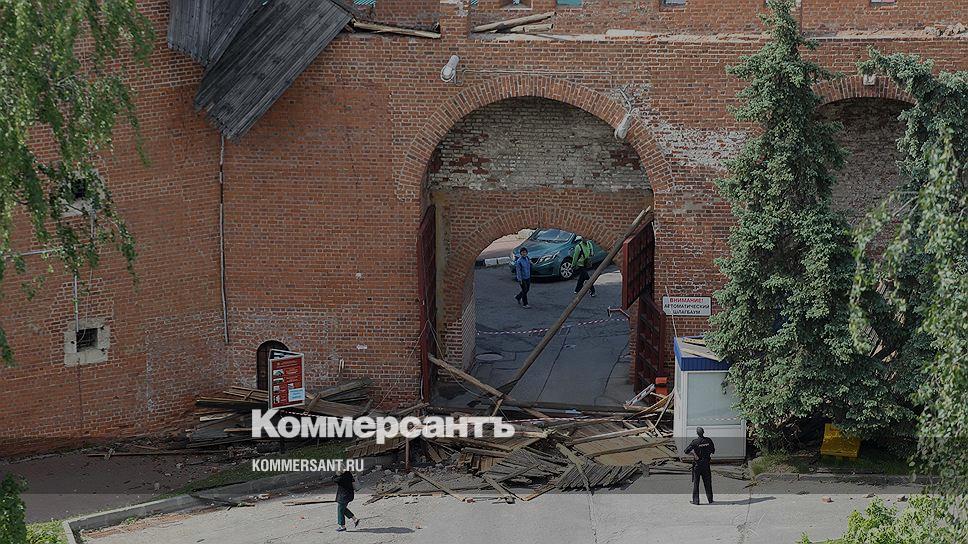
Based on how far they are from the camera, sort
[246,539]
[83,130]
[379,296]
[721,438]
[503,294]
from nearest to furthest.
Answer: [83,130] → [246,539] → [721,438] → [379,296] → [503,294]

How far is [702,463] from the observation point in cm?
1933

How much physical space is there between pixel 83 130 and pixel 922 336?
35.9ft

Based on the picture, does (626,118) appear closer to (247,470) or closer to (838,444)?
(838,444)

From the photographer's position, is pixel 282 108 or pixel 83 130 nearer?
pixel 83 130

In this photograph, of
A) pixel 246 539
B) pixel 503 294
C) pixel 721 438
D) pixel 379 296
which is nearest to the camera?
pixel 246 539

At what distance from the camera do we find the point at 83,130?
14.9 m

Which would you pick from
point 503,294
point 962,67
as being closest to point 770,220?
point 962,67

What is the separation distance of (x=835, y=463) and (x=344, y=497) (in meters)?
6.66

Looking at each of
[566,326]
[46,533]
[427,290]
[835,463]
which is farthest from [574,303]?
[46,533]

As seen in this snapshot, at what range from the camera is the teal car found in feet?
104

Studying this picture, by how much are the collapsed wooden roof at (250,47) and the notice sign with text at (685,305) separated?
246 inches

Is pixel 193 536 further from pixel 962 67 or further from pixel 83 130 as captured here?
pixel 962 67

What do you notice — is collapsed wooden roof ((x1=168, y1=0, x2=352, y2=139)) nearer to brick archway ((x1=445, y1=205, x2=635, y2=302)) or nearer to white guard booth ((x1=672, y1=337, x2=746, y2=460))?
brick archway ((x1=445, y1=205, x2=635, y2=302))

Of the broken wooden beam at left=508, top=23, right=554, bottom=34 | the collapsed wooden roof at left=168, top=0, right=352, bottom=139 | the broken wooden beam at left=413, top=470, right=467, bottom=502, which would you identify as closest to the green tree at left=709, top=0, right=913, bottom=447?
the broken wooden beam at left=508, top=23, right=554, bottom=34
